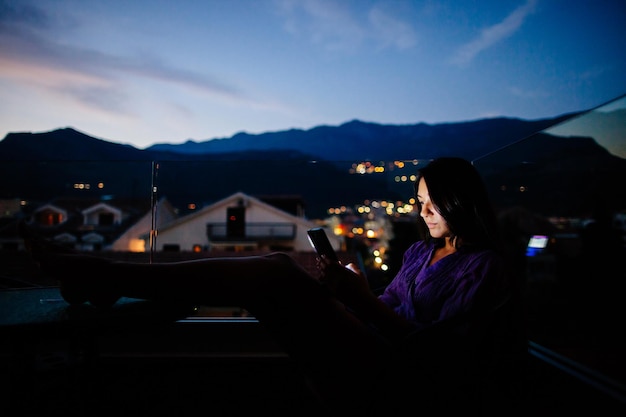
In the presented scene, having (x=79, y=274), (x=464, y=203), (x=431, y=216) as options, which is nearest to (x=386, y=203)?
(x=431, y=216)

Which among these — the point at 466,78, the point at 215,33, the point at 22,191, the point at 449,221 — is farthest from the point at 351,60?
the point at 449,221

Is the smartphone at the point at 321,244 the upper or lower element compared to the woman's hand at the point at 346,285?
upper

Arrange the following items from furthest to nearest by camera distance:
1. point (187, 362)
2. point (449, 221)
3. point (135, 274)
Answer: point (187, 362), point (449, 221), point (135, 274)

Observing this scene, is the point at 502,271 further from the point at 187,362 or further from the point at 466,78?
the point at 466,78

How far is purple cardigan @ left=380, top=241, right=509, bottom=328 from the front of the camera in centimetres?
116

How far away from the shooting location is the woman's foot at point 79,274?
42.1 inches

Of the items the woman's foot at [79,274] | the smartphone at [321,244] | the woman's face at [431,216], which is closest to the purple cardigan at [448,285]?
the woman's face at [431,216]

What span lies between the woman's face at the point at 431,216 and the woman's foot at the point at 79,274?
3.77 ft

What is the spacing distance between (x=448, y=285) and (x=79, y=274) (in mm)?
1196

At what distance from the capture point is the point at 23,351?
1112 millimetres

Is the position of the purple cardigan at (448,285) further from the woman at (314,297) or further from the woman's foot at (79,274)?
the woman's foot at (79,274)

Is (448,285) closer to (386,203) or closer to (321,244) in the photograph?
(321,244)

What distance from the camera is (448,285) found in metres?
1.28

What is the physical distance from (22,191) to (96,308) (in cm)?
260
